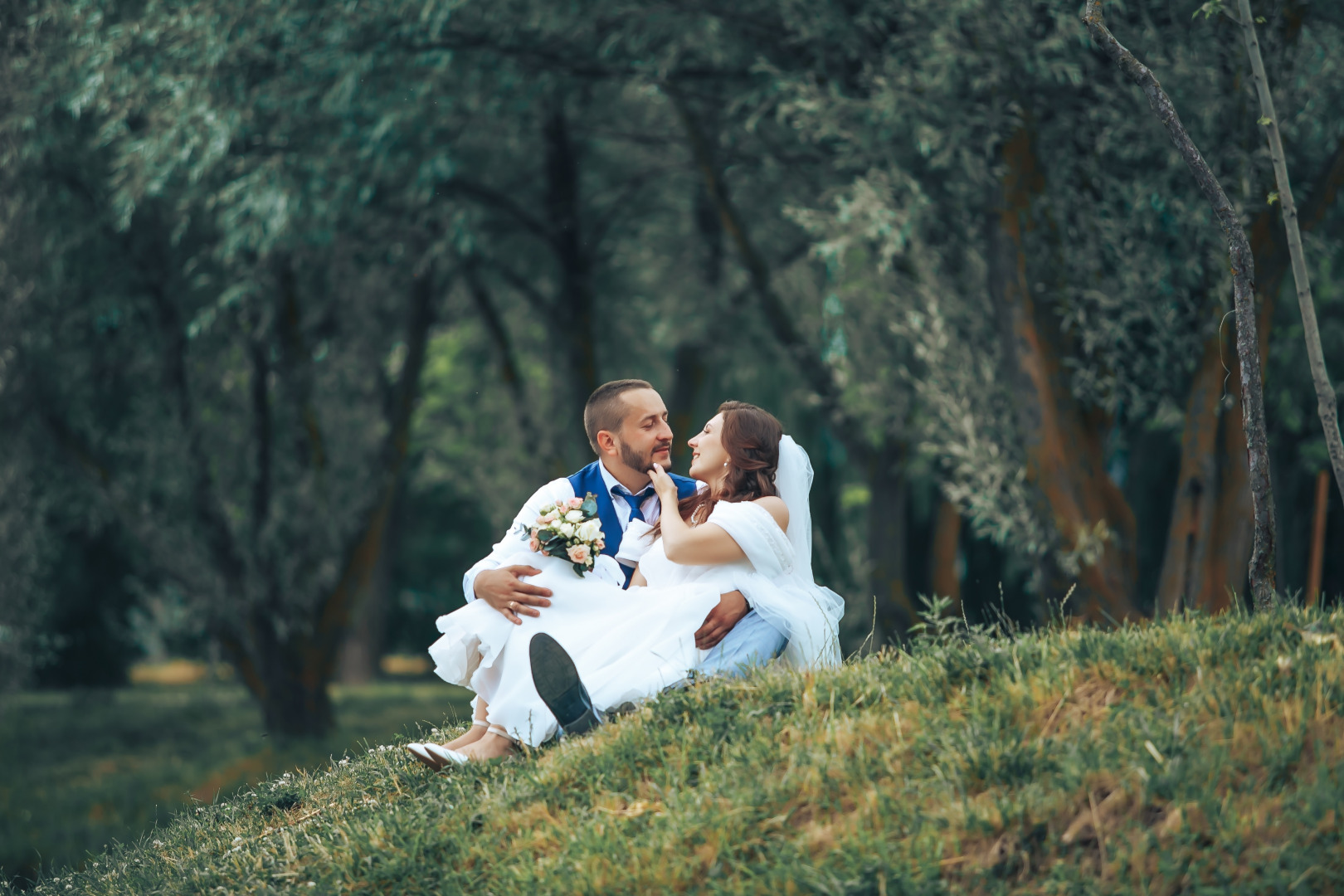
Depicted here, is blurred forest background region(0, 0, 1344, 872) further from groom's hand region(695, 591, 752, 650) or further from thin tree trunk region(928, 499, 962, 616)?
groom's hand region(695, 591, 752, 650)

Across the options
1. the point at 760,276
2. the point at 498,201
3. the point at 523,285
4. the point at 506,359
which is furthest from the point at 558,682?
the point at 506,359

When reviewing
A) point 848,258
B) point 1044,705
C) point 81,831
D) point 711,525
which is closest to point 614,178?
point 848,258

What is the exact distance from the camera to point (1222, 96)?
26.2ft

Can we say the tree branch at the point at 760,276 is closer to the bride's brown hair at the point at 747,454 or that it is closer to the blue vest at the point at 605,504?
the blue vest at the point at 605,504

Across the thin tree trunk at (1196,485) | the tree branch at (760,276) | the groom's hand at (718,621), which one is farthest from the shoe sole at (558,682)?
the tree branch at (760,276)

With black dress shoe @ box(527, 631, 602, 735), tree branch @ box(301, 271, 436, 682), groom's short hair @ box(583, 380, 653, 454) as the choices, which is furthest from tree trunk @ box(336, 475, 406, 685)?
black dress shoe @ box(527, 631, 602, 735)

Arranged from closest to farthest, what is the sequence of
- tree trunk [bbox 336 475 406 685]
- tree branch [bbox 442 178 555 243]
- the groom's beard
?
the groom's beard
tree branch [bbox 442 178 555 243]
tree trunk [bbox 336 475 406 685]

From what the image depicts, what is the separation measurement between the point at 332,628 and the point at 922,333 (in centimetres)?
854

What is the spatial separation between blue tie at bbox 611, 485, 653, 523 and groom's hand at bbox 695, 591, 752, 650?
2.70 feet

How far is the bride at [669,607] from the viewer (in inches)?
206

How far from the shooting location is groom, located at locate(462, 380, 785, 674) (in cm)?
534

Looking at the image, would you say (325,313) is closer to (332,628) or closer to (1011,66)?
(332,628)

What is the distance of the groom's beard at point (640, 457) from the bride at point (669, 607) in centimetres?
10

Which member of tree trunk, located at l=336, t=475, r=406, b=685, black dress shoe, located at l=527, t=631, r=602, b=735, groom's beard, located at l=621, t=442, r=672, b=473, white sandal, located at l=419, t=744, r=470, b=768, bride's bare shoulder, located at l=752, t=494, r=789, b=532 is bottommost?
tree trunk, located at l=336, t=475, r=406, b=685
